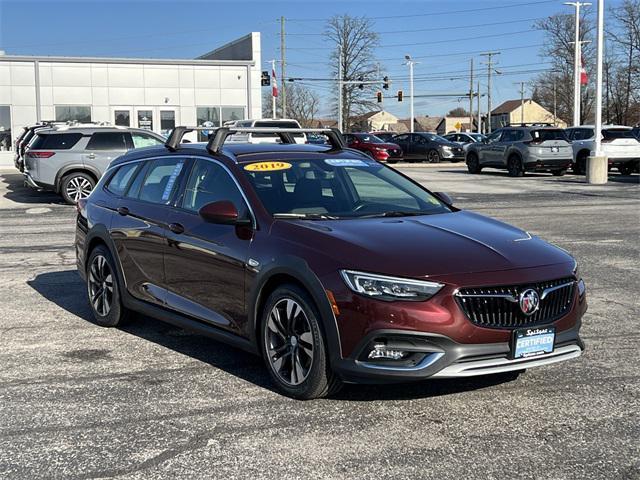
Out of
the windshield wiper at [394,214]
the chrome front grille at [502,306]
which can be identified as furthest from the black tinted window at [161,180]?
the chrome front grille at [502,306]

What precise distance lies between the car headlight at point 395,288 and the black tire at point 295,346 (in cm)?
38

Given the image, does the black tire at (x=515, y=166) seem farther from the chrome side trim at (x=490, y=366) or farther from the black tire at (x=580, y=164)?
the chrome side trim at (x=490, y=366)

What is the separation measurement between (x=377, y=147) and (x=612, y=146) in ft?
45.3

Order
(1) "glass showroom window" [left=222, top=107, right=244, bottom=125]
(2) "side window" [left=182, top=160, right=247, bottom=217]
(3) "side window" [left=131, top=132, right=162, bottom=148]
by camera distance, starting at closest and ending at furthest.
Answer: (2) "side window" [left=182, top=160, right=247, bottom=217], (3) "side window" [left=131, top=132, right=162, bottom=148], (1) "glass showroom window" [left=222, top=107, right=244, bottom=125]

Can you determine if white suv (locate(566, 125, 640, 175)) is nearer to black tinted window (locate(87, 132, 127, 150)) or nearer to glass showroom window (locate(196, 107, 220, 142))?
black tinted window (locate(87, 132, 127, 150))

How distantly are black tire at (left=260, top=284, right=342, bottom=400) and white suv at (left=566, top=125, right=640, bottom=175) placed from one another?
22976 mm

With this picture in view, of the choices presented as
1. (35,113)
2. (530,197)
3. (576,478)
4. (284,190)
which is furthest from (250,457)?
(35,113)

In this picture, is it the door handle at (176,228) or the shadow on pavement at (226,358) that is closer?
the shadow on pavement at (226,358)

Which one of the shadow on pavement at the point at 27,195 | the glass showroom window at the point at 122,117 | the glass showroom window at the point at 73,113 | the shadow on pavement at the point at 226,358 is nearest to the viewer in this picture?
the shadow on pavement at the point at 226,358

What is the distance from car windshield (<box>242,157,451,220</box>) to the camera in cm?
541

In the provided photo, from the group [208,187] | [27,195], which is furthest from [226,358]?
[27,195]

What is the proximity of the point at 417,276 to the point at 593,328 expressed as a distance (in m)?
2.98

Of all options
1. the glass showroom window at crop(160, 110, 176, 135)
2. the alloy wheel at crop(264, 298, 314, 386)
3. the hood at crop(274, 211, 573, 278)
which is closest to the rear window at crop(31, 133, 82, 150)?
the hood at crop(274, 211, 573, 278)

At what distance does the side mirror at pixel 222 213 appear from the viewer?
517cm
